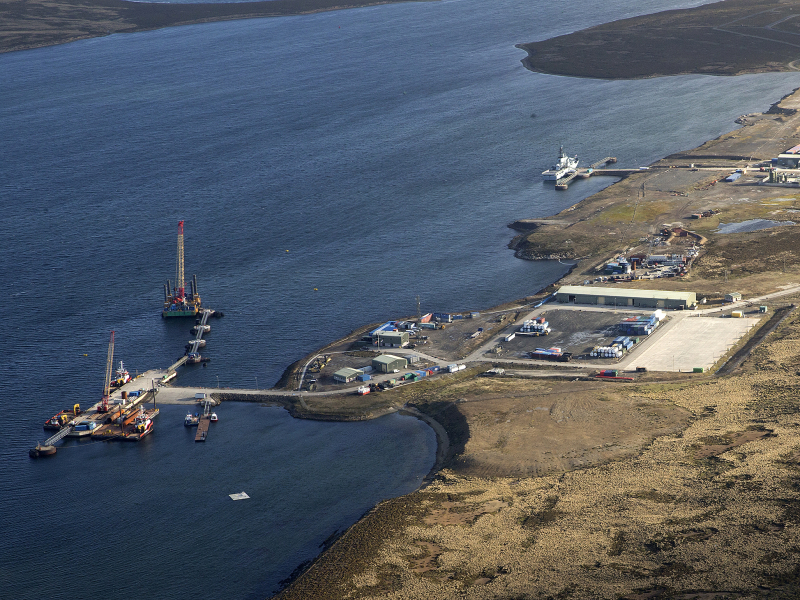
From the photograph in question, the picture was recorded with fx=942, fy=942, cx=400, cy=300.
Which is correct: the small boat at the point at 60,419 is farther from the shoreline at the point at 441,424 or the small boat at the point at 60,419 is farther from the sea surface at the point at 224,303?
the shoreline at the point at 441,424

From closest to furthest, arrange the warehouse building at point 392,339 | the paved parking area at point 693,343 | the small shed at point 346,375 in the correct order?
the paved parking area at point 693,343 < the small shed at point 346,375 < the warehouse building at point 392,339

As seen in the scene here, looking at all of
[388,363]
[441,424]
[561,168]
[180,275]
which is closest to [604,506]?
[441,424]

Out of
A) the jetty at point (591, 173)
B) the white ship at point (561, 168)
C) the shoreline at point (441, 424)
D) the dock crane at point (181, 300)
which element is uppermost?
the white ship at point (561, 168)

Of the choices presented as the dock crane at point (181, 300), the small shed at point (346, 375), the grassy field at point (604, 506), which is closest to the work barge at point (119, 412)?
the dock crane at point (181, 300)

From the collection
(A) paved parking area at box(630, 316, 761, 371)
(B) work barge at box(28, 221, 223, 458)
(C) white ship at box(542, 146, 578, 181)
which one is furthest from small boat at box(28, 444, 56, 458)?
(C) white ship at box(542, 146, 578, 181)

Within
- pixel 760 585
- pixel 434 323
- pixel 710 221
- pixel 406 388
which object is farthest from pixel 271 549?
pixel 710 221

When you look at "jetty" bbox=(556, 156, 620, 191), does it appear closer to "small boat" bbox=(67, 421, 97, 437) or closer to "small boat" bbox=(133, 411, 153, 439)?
"small boat" bbox=(133, 411, 153, 439)

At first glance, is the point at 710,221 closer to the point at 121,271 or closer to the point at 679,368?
the point at 679,368
